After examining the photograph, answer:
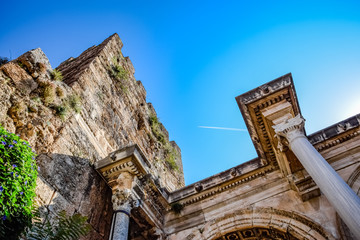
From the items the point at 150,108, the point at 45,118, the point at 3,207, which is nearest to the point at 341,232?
the point at 3,207

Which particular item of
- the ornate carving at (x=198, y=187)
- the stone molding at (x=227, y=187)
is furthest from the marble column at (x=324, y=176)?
the ornate carving at (x=198, y=187)

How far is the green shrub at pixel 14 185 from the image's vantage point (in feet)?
9.04

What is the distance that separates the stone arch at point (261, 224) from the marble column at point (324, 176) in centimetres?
118

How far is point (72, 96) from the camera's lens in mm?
6148

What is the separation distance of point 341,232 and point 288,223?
3.02 feet

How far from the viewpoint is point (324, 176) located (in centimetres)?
434

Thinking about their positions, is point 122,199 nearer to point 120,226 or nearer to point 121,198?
point 121,198

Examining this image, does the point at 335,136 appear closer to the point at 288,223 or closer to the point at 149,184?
the point at 288,223

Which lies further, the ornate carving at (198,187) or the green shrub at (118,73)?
the green shrub at (118,73)

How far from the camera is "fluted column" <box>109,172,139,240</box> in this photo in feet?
15.0

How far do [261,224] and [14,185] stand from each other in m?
4.63

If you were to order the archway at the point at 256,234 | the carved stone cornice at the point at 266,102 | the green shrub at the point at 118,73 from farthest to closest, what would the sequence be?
the green shrub at the point at 118,73, the carved stone cornice at the point at 266,102, the archway at the point at 256,234

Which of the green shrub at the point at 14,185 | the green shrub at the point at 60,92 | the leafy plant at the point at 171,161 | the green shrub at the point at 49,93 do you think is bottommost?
the green shrub at the point at 14,185

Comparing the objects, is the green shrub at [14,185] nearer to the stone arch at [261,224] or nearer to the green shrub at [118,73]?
the stone arch at [261,224]
